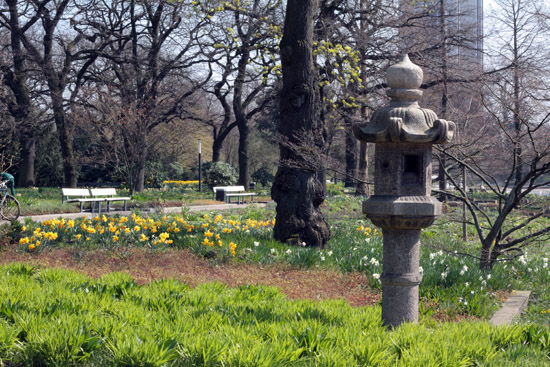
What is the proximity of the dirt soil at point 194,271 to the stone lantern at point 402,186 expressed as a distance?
157 cm

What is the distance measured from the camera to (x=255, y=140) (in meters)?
44.1

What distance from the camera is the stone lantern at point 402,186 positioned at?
443cm

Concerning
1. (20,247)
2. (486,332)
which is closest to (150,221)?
(20,247)

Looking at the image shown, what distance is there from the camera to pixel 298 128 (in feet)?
30.3

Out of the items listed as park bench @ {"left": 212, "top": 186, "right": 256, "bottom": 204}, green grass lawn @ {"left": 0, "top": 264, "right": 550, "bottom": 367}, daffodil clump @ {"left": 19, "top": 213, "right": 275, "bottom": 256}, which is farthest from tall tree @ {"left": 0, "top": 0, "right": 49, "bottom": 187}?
green grass lawn @ {"left": 0, "top": 264, "right": 550, "bottom": 367}

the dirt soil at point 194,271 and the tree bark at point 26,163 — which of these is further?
the tree bark at point 26,163

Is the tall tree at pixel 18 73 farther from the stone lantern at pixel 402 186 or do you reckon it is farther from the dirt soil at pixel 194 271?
the stone lantern at pixel 402 186

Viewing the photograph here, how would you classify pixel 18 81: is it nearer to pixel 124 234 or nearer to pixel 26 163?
pixel 26 163

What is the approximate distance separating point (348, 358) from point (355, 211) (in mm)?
13615

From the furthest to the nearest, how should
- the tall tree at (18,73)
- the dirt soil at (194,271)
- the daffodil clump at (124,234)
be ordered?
the tall tree at (18,73) < the daffodil clump at (124,234) < the dirt soil at (194,271)

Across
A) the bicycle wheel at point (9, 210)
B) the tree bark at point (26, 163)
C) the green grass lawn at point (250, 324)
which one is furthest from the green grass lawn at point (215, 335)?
the tree bark at point (26, 163)

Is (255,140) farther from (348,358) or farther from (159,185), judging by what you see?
(348,358)

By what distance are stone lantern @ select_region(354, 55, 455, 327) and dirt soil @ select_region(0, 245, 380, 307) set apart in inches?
61.9

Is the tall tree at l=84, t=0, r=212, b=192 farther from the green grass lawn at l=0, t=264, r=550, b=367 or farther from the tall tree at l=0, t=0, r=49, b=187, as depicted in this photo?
the green grass lawn at l=0, t=264, r=550, b=367
